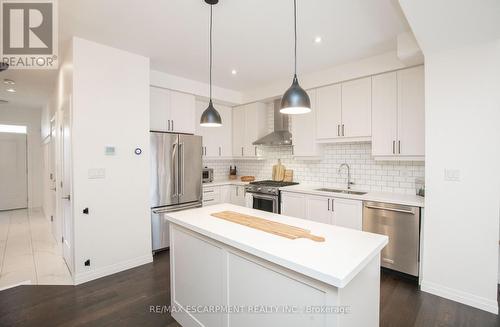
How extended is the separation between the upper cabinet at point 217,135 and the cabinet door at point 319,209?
2224 mm

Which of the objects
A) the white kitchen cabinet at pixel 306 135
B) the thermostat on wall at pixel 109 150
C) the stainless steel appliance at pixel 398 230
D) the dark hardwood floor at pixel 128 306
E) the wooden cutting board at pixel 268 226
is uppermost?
the white kitchen cabinet at pixel 306 135

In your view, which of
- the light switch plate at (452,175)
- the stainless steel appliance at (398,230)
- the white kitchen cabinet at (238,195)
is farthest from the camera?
the white kitchen cabinet at (238,195)

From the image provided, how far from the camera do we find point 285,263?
123 centimetres

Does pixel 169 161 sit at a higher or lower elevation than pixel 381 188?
higher

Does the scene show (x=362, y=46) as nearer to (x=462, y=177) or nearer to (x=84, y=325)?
(x=462, y=177)

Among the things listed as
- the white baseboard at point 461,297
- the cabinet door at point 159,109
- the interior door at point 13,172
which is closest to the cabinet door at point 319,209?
the white baseboard at point 461,297

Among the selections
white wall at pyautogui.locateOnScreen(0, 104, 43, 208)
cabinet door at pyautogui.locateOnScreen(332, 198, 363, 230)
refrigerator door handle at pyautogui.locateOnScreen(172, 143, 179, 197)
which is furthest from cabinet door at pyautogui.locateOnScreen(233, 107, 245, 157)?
white wall at pyautogui.locateOnScreen(0, 104, 43, 208)

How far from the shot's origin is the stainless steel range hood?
13.9ft

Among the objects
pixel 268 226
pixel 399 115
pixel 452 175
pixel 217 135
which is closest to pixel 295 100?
pixel 268 226

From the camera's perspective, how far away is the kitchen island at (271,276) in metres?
1.17

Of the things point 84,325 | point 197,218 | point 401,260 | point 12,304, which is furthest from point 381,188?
point 12,304

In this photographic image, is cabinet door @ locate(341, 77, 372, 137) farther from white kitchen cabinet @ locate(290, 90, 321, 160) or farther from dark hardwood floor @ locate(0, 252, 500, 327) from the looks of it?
dark hardwood floor @ locate(0, 252, 500, 327)

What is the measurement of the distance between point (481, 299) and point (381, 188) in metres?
1.54

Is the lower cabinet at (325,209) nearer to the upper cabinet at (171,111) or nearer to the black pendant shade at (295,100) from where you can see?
the black pendant shade at (295,100)
